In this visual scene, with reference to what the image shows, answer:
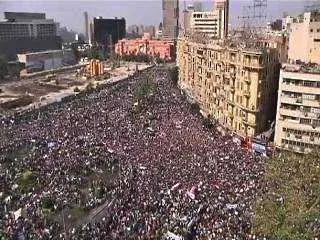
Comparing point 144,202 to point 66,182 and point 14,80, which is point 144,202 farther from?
point 14,80

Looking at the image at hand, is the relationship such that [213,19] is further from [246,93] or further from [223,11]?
[246,93]

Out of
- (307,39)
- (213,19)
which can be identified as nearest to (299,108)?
(307,39)

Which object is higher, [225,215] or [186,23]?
[186,23]

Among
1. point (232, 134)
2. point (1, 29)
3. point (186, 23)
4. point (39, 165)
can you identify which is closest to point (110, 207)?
point (39, 165)

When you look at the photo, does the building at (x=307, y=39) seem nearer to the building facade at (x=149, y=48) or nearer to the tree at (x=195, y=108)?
the tree at (x=195, y=108)

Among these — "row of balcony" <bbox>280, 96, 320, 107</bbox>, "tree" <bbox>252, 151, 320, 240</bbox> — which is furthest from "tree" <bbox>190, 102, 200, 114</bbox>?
"tree" <bbox>252, 151, 320, 240</bbox>
